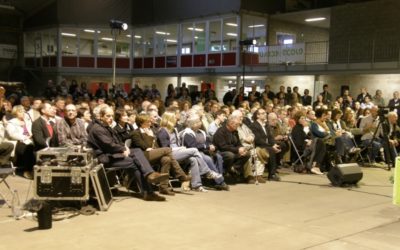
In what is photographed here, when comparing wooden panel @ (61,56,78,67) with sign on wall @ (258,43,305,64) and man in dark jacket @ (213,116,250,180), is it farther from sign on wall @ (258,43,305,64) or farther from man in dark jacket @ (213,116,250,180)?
man in dark jacket @ (213,116,250,180)

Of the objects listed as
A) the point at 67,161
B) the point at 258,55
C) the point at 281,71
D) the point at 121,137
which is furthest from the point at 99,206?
the point at 258,55

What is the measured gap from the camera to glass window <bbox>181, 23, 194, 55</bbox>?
26.1 metres

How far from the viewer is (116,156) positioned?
6.71m

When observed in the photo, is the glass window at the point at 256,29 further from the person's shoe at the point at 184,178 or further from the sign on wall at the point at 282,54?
the person's shoe at the point at 184,178

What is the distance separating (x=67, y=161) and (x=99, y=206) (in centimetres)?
73

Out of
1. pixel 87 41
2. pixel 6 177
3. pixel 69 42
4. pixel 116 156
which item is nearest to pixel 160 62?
pixel 87 41

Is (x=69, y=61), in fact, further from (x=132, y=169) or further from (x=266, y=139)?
(x=132, y=169)

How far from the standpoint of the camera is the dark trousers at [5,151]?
24.2 ft

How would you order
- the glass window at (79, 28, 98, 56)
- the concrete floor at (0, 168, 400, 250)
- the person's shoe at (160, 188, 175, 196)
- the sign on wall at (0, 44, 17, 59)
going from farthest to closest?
the sign on wall at (0, 44, 17, 59), the glass window at (79, 28, 98, 56), the person's shoe at (160, 188, 175, 196), the concrete floor at (0, 168, 400, 250)

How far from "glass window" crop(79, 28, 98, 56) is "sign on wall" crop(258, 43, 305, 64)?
11.9 meters

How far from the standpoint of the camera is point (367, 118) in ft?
38.8

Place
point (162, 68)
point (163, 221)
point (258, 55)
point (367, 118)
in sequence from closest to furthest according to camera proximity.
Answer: point (163, 221) < point (367, 118) < point (258, 55) < point (162, 68)

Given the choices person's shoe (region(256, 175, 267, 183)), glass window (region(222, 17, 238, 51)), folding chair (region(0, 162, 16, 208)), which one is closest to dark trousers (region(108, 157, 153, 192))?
folding chair (region(0, 162, 16, 208))

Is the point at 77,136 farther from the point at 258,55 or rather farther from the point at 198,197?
the point at 258,55
